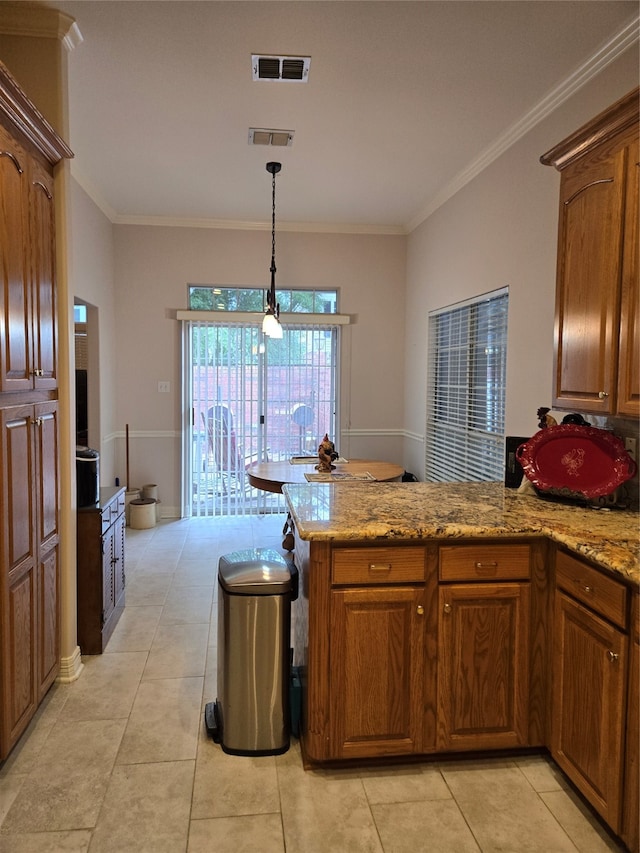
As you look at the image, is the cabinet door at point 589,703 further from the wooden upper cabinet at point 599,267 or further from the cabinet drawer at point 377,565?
the wooden upper cabinet at point 599,267

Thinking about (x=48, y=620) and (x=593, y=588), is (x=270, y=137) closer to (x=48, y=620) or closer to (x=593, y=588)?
(x=48, y=620)

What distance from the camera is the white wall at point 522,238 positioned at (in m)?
2.85

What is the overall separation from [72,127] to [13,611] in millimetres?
2899

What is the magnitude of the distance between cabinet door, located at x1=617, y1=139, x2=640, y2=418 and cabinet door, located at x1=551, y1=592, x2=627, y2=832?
736mm

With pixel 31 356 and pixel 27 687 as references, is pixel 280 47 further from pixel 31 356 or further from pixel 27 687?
pixel 27 687

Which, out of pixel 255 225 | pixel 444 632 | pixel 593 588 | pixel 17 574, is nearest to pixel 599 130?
pixel 593 588

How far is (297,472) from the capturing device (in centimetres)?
381

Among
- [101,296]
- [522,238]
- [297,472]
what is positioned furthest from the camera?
[101,296]

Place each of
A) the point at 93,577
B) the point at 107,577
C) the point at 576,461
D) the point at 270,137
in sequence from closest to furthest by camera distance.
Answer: the point at 576,461, the point at 93,577, the point at 107,577, the point at 270,137

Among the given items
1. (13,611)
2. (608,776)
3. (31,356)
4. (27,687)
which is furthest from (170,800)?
(31,356)

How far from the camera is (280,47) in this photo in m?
2.61

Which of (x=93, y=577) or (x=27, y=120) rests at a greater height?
(x=27, y=120)

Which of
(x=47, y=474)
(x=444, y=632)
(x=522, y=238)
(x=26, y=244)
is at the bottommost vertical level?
(x=444, y=632)

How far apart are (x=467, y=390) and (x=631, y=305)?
2370 millimetres
